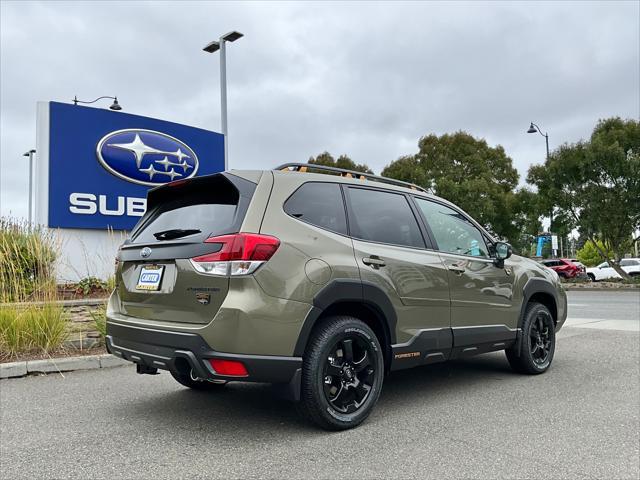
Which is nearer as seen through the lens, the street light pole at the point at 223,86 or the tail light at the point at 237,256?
the tail light at the point at 237,256

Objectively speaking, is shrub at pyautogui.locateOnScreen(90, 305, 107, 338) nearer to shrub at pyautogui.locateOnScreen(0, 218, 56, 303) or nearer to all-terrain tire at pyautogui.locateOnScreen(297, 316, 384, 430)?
shrub at pyautogui.locateOnScreen(0, 218, 56, 303)

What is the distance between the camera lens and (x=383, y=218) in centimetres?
452

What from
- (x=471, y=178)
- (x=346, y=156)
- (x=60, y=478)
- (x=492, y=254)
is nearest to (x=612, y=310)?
(x=492, y=254)

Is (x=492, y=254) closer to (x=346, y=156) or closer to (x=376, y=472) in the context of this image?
(x=376, y=472)

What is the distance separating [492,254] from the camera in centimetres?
541

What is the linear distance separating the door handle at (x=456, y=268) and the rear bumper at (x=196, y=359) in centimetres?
183

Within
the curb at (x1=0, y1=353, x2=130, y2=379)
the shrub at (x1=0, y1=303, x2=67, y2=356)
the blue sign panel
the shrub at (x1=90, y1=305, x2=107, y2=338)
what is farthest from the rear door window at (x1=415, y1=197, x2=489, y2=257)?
the blue sign panel

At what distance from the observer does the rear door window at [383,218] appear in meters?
4.29

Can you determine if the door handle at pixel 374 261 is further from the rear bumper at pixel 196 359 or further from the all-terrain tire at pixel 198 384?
the all-terrain tire at pixel 198 384

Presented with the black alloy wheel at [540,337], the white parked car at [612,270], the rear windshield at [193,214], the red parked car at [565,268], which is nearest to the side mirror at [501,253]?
the black alloy wheel at [540,337]

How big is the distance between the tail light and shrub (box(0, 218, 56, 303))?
3869 millimetres

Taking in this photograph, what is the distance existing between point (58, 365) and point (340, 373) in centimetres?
370

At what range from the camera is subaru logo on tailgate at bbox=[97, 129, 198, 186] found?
11.0m

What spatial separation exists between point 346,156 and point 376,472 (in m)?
37.2
